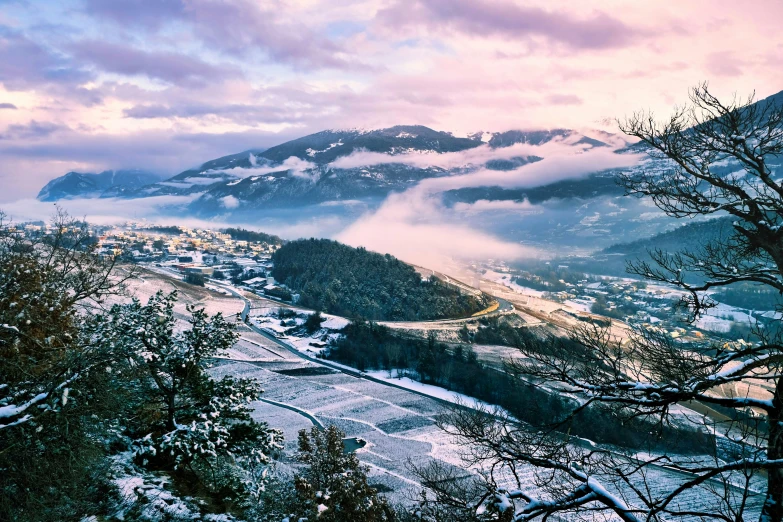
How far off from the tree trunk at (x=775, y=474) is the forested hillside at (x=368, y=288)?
6331 cm

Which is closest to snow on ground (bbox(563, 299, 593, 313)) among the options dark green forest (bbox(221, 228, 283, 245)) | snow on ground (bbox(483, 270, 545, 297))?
snow on ground (bbox(483, 270, 545, 297))

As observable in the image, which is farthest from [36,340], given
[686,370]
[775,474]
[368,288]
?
[368,288]

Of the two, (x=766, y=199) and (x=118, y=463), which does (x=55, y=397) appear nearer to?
(x=118, y=463)

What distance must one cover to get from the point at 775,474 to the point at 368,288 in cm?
7333

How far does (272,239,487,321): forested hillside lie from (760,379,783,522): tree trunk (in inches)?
2493

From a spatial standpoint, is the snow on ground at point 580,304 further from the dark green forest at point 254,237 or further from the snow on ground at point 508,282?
the dark green forest at point 254,237

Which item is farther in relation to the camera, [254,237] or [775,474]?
[254,237]

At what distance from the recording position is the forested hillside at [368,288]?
6962cm

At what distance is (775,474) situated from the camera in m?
3.56

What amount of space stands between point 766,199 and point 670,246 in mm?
89446

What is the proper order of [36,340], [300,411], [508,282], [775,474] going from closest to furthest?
[775,474], [36,340], [300,411], [508,282]

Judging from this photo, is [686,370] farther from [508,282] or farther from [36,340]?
[508,282]

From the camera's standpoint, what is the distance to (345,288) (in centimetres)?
7731

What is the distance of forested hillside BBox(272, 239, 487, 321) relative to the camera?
6962 cm
